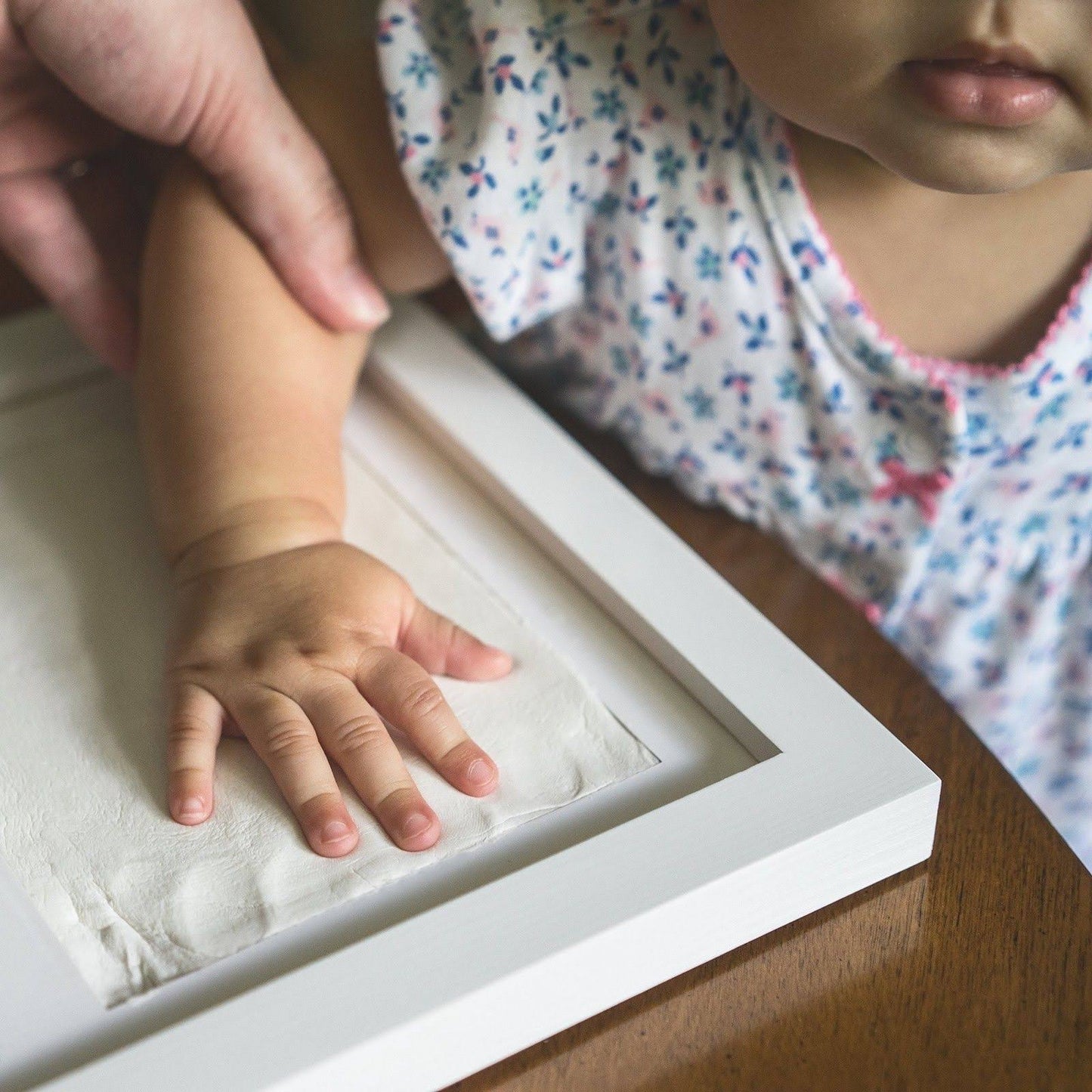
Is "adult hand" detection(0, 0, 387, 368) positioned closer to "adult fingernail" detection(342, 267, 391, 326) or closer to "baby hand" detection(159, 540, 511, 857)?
"adult fingernail" detection(342, 267, 391, 326)

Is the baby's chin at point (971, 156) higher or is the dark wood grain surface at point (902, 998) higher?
the baby's chin at point (971, 156)

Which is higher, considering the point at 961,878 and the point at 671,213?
the point at 671,213

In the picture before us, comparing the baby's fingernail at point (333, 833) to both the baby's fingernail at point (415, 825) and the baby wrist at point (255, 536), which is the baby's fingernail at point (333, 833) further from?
the baby wrist at point (255, 536)

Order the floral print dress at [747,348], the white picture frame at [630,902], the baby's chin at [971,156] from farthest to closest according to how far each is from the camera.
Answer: the floral print dress at [747,348] < the baby's chin at [971,156] < the white picture frame at [630,902]

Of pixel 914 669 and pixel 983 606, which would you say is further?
pixel 983 606

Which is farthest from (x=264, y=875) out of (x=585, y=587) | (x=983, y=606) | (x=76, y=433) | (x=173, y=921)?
(x=983, y=606)

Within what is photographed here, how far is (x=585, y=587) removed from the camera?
1.57 feet

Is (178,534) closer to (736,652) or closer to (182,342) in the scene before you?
(182,342)

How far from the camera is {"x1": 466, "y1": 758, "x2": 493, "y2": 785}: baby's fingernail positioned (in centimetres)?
40

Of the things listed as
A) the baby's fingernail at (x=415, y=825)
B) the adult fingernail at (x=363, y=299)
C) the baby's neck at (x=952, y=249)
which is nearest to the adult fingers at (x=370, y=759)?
the baby's fingernail at (x=415, y=825)

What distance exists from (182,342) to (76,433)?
0.07 meters

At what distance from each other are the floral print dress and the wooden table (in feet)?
0.66

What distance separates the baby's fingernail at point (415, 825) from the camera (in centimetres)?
38

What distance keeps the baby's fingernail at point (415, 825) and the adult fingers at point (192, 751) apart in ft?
0.20
